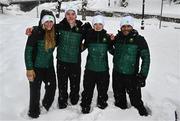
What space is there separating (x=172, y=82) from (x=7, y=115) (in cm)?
412

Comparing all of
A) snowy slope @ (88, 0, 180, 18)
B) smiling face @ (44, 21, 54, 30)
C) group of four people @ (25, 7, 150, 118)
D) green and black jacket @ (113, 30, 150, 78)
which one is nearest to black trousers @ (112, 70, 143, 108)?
group of four people @ (25, 7, 150, 118)

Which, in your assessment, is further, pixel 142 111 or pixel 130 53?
pixel 142 111

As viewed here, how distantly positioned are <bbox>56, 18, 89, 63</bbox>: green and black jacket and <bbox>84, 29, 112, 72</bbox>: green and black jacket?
15cm

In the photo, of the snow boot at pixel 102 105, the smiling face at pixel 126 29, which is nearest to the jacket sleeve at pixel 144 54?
the smiling face at pixel 126 29

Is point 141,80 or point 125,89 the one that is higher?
point 141,80

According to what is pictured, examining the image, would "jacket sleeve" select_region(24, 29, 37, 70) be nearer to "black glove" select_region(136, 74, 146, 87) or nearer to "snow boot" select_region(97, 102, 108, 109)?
"snow boot" select_region(97, 102, 108, 109)

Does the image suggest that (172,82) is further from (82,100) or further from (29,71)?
(29,71)

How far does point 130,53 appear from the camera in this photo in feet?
21.7

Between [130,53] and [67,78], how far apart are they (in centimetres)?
128

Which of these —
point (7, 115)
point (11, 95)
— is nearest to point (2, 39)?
point (11, 95)

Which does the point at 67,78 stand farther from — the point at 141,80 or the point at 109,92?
the point at 141,80

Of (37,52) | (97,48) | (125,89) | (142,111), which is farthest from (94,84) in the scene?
(37,52)

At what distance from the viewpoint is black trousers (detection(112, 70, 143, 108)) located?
6.80 m

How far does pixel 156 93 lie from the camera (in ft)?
26.4
